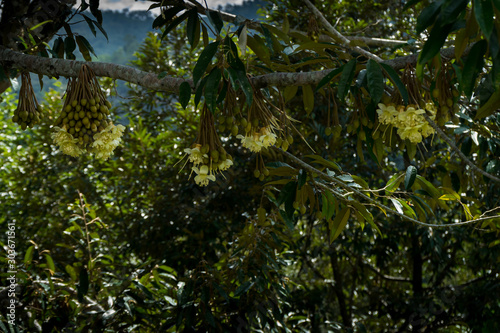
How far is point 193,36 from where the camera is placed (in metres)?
1.31

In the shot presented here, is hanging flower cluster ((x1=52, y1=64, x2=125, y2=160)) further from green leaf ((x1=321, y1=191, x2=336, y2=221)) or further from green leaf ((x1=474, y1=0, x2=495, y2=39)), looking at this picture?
green leaf ((x1=474, y1=0, x2=495, y2=39))

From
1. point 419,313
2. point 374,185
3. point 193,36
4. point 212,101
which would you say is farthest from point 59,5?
point 419,313

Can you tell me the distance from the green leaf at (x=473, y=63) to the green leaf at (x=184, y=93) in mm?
569

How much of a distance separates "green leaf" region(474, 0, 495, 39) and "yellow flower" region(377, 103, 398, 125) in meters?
0.42

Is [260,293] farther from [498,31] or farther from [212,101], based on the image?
[498,31]

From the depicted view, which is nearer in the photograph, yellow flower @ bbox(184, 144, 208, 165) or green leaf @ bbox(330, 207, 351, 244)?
yellow flower @ bbox(184, 144, 208, 165)

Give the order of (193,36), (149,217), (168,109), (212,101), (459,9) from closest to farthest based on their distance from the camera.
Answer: (459,9)
(212,101)
(193,36)
(149,217)
(168,109)

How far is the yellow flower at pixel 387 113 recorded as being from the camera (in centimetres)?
107

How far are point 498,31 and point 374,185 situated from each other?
7.38 ft

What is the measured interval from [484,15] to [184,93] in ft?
2.06

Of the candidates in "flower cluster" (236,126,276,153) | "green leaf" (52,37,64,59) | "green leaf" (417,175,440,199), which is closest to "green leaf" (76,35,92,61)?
"green leaf" (52,37,64,59)

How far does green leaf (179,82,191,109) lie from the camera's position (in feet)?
3.42

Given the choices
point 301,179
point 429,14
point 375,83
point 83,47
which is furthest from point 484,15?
point 83,47

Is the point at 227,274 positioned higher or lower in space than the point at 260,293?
higher
